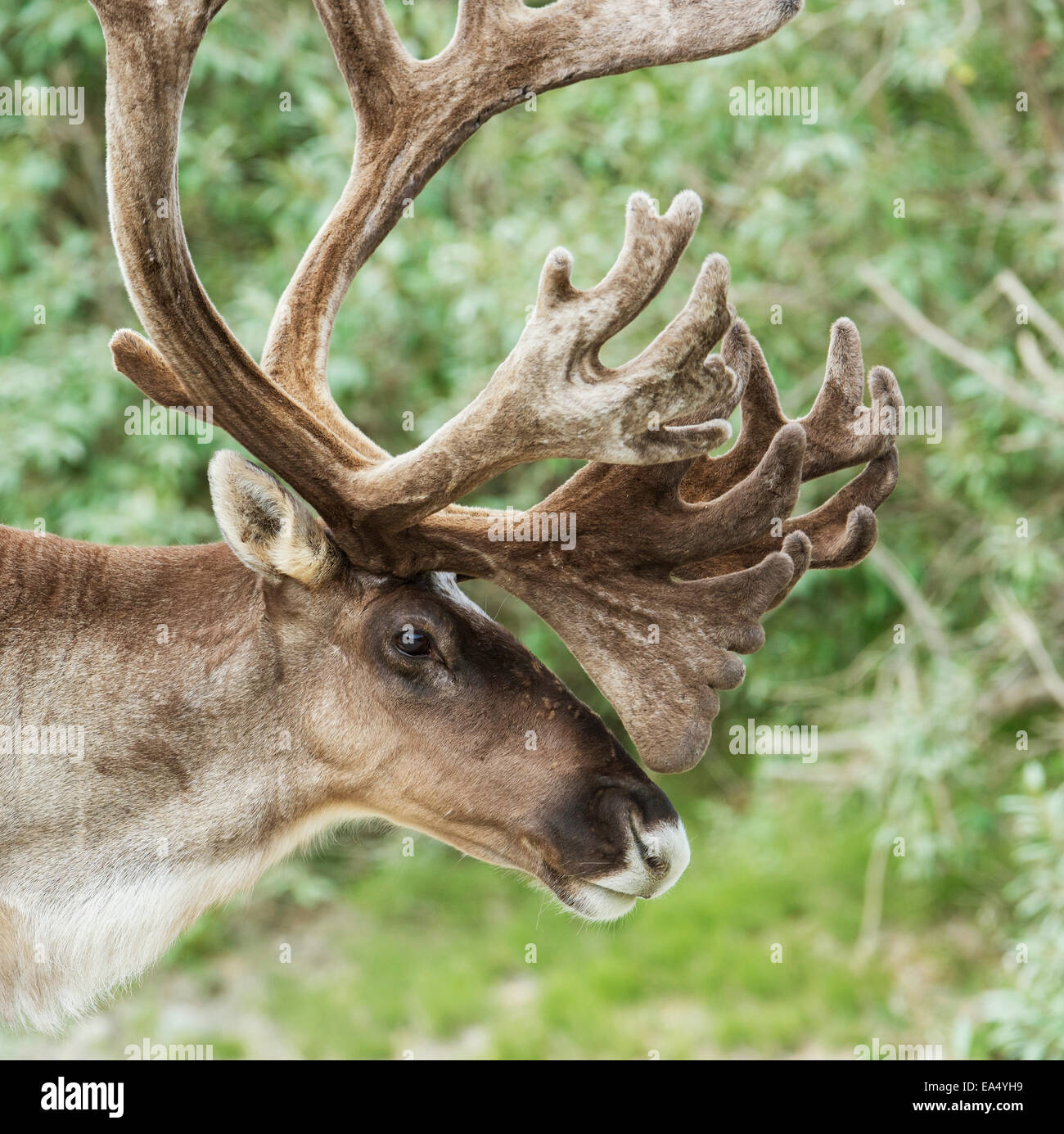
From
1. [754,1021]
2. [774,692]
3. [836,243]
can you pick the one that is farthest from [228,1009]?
[836,243]

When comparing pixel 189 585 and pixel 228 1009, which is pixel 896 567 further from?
pixel 189 585

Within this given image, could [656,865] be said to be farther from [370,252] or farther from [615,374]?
[370,252]

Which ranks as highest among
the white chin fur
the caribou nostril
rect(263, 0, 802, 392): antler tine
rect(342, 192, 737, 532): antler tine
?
rect(263, 0, 802, 392): antler tine

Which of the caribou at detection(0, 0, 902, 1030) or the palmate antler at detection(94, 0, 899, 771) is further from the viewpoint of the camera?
the caribou at detection(0, 0, 902, 1030)

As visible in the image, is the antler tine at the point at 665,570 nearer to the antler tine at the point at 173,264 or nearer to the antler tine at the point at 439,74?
the antler tine at the point at 173,264

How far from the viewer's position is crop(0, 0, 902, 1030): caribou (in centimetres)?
294

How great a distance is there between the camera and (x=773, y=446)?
2947 millimetres

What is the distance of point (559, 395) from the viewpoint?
282cm

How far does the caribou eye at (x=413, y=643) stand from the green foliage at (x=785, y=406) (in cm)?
400

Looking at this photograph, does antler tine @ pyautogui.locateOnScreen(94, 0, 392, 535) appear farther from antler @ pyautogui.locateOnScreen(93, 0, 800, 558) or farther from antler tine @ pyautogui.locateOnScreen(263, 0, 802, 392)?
antler tine @ pyautogui.locateOnScreen(263, 0, 802, 392)

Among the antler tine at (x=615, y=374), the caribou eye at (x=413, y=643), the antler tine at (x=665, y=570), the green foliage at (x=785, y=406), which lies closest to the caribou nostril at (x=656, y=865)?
the antler tine at (x=665, y=570)

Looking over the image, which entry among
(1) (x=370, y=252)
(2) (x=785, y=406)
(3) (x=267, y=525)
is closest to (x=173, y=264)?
(3) (x=267, y=525)

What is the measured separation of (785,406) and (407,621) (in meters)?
4.68

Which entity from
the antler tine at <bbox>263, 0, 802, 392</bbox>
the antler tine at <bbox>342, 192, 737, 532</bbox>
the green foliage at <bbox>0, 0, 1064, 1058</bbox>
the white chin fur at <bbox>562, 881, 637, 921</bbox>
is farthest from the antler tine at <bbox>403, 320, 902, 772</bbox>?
the green foliage at <bbox>0, 0, 1064, 1058</bbox>
